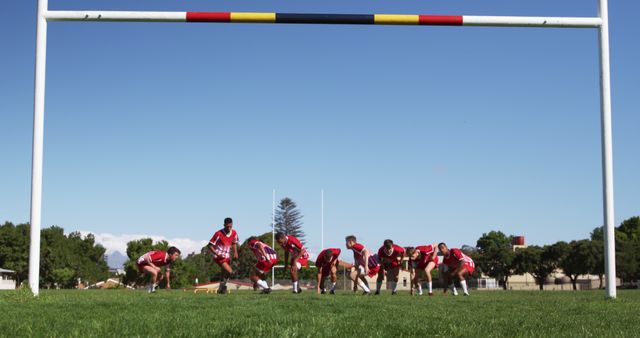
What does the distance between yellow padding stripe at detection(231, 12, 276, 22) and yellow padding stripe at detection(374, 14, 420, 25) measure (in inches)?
65.4

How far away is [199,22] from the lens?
1126 centimetres

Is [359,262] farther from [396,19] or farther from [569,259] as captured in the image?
[569,259]

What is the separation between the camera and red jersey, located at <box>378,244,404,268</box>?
747 inches

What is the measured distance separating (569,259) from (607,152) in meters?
64.9

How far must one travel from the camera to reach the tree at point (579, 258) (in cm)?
6938

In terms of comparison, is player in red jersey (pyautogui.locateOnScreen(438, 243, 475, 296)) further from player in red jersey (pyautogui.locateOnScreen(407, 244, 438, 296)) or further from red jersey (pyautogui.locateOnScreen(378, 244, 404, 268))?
red jersey (pyautogui.locateOnScreen(378, 244, 404, 268))

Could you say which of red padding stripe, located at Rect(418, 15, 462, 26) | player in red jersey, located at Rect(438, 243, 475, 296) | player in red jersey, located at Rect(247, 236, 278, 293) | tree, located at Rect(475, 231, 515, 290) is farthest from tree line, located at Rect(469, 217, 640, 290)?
red padding stripe, located at Rect(418, 15, 462, 26)

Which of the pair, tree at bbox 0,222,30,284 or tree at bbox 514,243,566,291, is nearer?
tree at bbox 0,222,30,284

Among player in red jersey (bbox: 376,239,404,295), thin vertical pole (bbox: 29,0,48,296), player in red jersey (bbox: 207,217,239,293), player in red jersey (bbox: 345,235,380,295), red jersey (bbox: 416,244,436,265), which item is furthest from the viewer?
red jersey (bbox: 416,244,436,265)

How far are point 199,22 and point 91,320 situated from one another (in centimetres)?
618

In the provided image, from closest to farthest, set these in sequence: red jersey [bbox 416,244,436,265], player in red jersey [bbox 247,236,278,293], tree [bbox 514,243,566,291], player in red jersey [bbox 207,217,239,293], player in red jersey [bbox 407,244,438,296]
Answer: player in red jersey [bbox 247,236,278,293] < player in red jersey [bbox 207,217,239,293] < player in red jersey [bbox 407,244,438,296] < red jersey [bbox 416,244,436,265] < tree [bbox 514,243,566,291]

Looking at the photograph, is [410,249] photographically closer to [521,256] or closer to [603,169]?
[603,169]

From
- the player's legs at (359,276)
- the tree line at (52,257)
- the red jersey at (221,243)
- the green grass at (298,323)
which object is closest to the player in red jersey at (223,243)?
the red jersey at (221,243)

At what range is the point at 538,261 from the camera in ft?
254
